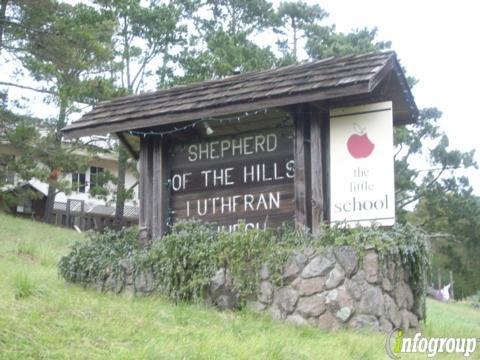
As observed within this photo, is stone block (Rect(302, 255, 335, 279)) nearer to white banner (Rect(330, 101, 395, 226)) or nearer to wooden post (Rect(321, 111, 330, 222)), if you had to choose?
white banner (Rect(330, 101, 395, 226))

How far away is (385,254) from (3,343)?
4.79 metres

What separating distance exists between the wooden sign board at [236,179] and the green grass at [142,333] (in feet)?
5.99

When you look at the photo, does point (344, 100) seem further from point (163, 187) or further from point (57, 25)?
point (57, 25)

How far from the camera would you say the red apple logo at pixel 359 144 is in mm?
9492

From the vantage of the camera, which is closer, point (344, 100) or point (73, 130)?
point (344, 100)

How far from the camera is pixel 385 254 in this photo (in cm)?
859

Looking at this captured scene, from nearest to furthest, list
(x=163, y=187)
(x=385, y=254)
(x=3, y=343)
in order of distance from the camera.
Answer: (x=3, y=343), (x=385, y=254), (x=163, y=187)

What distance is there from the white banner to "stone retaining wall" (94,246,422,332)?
0.77m

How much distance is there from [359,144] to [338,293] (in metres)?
2.24

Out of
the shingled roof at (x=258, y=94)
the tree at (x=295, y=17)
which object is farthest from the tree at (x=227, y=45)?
the shingled roof at (x=258, y=94)

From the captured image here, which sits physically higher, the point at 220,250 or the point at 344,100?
the point at 344,100

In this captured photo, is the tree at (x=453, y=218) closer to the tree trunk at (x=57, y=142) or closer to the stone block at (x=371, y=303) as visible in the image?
the tree trunk at (x=57, y=142)

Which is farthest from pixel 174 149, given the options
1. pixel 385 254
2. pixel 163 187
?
pixel 385 254

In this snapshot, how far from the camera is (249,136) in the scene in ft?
34.9
